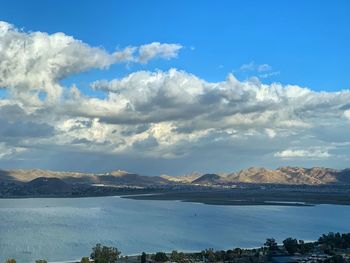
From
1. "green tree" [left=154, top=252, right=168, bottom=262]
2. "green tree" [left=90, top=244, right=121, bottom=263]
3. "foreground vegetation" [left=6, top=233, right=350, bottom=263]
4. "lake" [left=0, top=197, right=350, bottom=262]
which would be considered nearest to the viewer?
"green tree" [left=90, top=244, right=121, bottom=263]

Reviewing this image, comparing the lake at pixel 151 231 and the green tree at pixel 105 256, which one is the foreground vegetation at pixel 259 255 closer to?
the green tree at pixel 105 256

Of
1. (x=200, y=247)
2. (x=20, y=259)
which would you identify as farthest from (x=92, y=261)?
→ (x=200, y=247)

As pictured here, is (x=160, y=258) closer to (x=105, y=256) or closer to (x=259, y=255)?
(x=105, y=256)

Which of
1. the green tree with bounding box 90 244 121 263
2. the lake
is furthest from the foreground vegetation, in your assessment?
the lake

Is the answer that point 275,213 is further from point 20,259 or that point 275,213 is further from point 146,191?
point 146,191

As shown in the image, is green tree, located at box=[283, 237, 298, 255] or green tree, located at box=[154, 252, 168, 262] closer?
green tree, located at box=[154, 252, 168, 262]

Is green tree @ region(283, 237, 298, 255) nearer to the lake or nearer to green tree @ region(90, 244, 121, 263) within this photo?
the lake
